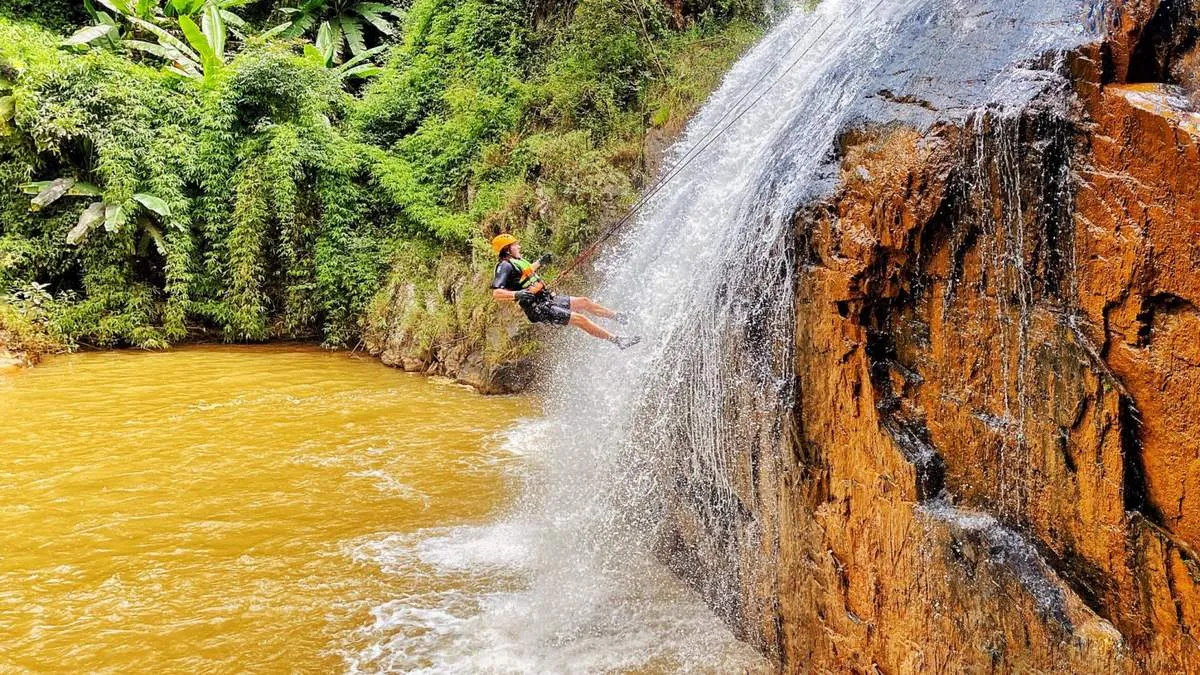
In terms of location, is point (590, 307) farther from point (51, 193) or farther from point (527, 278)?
point (51, 193)

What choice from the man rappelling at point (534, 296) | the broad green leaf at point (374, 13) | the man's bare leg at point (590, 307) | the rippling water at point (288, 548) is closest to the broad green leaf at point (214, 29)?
the broad green leaf at point (374, 13)

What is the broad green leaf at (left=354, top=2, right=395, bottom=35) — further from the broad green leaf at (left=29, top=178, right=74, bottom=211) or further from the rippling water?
the rippling water

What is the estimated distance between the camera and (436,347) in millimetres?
11859

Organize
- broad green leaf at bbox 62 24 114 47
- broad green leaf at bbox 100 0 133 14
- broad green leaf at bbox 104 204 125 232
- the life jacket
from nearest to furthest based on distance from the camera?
the life jacket → broad green leaf at bbox 104 204 125 232 → broad green leaf at bbox 62 24 114 47 → broad green leaf at bbox 100 0 133 14

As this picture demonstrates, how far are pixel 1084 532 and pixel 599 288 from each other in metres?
Answer: 6.81

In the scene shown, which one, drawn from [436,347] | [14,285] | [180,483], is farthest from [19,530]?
[14,285]

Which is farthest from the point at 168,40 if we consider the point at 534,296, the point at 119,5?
the point at 534,296

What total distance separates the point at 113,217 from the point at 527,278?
10021mm

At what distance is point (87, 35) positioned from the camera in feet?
49.4

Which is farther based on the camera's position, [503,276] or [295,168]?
[295,168]

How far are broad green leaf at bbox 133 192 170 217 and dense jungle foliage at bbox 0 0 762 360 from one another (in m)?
0.03

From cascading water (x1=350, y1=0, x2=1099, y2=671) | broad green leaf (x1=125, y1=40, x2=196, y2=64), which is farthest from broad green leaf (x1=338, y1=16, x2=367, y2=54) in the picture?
cascading water (x1=350, y1=0, x2=1099, y2=671)

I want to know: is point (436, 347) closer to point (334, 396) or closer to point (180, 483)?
point (334, 396)

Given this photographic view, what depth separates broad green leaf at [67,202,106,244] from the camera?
12.6m
